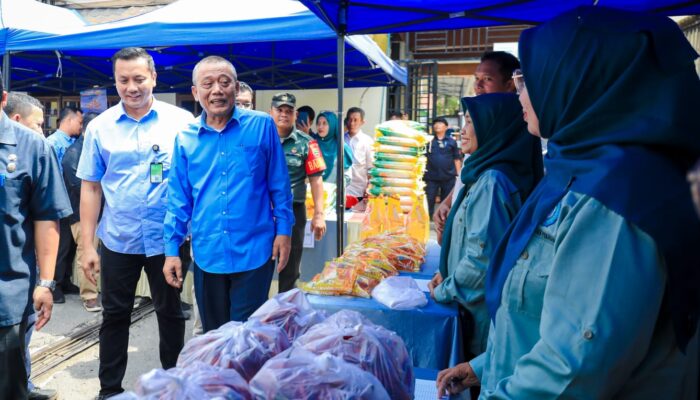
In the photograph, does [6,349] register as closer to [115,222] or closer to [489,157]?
[115,222]

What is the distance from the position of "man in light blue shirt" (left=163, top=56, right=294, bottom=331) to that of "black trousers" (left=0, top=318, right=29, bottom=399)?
0.71 m

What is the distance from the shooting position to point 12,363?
2.31 m

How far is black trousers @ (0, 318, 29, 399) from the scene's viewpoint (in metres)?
2.28

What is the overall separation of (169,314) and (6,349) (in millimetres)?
995

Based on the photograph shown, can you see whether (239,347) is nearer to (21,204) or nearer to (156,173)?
(21,204)

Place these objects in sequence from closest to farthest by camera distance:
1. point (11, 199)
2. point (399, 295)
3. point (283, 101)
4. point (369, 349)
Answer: point (369, 349), point (11, 199), point (399, 295), point (283, 101)

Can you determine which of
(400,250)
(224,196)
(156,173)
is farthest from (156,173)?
(400,250)

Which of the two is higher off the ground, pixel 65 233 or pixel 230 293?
pixel 230 293

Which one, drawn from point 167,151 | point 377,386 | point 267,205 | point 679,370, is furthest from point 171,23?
point 679,370

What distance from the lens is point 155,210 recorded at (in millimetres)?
3068

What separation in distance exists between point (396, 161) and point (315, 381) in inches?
185

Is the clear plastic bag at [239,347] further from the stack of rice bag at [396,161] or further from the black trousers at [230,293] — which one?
the stack of rice bag at [396,161]

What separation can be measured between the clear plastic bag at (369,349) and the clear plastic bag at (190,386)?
0.24m

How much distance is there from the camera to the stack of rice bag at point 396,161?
568 centimetres
